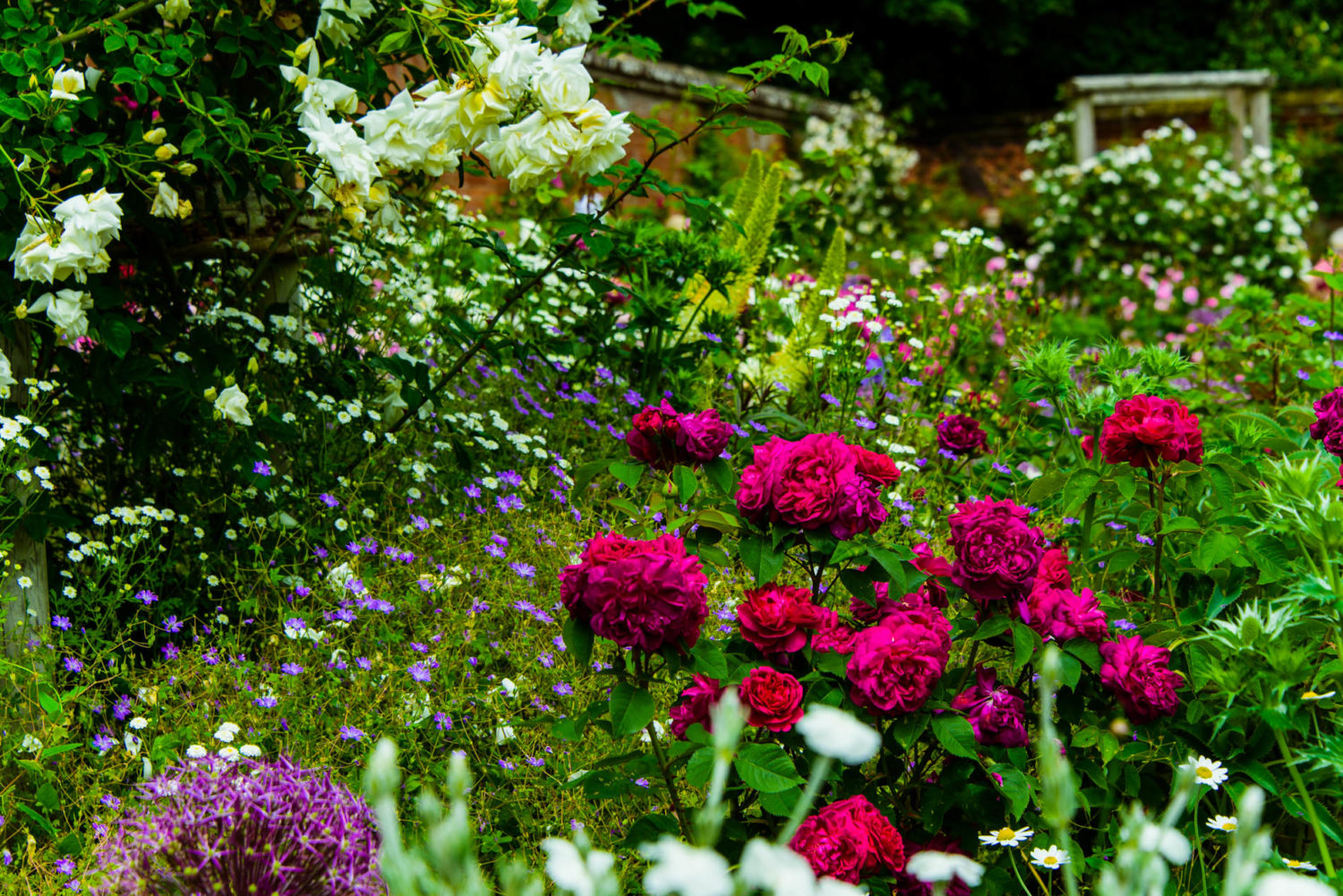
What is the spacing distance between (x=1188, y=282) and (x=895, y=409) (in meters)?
4.53

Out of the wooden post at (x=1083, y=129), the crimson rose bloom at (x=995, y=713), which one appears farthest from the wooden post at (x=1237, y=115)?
the crimson rose bloom at (x=995, y=713)

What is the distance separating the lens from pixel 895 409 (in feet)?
11.8

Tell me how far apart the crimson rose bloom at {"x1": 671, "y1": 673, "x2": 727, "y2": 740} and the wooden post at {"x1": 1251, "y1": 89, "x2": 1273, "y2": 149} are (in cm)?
879

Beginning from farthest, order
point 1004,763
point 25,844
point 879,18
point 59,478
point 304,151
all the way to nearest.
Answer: point 879,18
point 59,478
point 304,151
point 25,844
point 1004,763

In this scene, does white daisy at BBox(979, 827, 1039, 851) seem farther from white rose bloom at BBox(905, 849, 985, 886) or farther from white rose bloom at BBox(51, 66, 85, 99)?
white rose bloom at BBox(51, 66, 85, 99)

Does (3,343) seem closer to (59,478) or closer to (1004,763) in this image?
(59,478)

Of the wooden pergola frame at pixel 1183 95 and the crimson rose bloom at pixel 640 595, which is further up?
the crimson rose bloom at pixel 640 595

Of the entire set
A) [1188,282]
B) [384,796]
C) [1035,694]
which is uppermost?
[384,796]

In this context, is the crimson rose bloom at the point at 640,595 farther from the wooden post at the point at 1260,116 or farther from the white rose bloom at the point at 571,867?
the wooden post at the point at 1260,116

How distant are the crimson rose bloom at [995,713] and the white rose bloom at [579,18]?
166 cm

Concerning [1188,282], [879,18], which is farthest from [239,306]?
[879,18]

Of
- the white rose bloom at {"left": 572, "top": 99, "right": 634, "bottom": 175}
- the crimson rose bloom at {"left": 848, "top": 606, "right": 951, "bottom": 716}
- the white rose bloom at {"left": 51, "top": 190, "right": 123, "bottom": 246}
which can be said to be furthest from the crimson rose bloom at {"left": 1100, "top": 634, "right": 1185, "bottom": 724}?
the white rose bloom at {"left": 51, "top": 190, "right": 123, "bottom": 246}

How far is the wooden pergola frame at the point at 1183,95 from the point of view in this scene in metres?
8.73

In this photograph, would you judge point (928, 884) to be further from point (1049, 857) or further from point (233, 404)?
point (233, 404)
